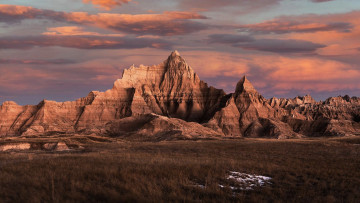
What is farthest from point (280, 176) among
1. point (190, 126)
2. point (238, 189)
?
A: point (190, 126)

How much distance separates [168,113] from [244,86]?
40468 mm

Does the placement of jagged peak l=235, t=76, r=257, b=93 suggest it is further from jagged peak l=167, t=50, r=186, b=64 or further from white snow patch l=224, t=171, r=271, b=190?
white snow patch l=224, t=171, r=271, b=190

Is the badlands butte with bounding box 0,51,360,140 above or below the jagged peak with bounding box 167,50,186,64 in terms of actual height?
below

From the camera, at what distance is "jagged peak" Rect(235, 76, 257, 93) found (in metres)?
167

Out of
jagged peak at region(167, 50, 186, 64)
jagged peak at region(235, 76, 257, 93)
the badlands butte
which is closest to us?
the badlands butte

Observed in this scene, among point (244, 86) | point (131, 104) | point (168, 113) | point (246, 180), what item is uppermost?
point (244, 86)

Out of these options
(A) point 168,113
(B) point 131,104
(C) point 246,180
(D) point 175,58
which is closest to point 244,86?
(A) point 168,113

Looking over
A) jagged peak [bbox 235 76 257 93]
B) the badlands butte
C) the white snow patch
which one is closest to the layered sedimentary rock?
the badlands butte

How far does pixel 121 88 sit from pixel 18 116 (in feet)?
169

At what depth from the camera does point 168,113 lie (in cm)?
16938

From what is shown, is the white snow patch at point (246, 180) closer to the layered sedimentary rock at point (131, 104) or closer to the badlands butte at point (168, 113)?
the badlands butte at point (168, 113)

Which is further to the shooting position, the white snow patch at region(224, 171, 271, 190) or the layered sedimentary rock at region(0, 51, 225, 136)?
the layered sedimentary rock at region(0, 51, 225, 136)

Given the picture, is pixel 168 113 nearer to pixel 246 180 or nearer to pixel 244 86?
pixel 244 86

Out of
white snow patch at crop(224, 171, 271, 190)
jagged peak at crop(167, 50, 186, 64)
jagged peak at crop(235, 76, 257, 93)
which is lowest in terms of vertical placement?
white snow patch at crop(224, 171, 271, 190)
